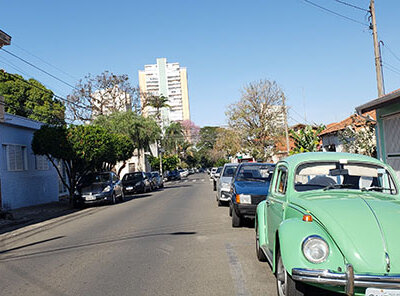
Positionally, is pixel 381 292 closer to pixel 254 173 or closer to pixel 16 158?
pixel 254 173

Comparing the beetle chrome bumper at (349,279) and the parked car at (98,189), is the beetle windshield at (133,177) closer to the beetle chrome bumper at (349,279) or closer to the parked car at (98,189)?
the parked car at (98,189)

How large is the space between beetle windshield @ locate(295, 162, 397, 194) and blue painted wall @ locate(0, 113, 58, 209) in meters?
18.1

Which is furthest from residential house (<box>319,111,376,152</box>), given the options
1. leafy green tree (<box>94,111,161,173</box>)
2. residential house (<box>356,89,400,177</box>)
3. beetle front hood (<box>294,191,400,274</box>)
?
beetle front hood (<box>294,191,400,274</box>)

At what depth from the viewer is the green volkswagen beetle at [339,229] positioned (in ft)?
13.0

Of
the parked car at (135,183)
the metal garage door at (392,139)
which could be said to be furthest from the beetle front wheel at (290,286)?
the parked car at (135,183)

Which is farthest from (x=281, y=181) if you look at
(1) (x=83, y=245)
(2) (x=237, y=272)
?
(1) (x=83, y=245)

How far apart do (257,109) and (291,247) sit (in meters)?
35.5

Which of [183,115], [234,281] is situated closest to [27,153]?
[234,281]

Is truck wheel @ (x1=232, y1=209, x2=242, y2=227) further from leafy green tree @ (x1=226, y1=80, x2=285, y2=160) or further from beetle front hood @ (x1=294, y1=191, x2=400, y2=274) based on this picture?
leafy green tree @ (x1=226, y1=80, x2=285, y2=160)

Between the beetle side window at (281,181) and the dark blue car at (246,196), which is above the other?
the beetle side window at (281,181)

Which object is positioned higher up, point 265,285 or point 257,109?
point 257,109

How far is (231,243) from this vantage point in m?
9.08

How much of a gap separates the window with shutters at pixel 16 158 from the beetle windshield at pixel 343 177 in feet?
64.2

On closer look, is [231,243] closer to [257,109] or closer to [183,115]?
[257,109]
